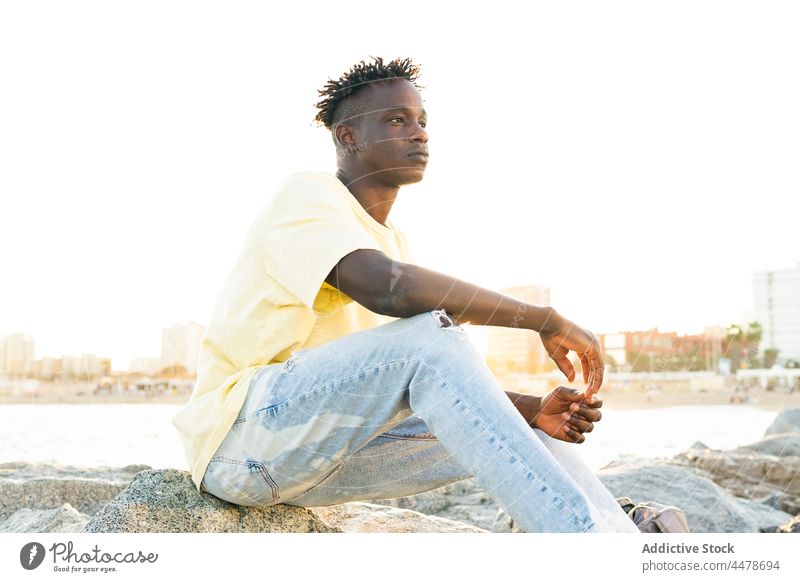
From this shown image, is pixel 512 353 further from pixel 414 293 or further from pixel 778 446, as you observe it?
pixel 778 446

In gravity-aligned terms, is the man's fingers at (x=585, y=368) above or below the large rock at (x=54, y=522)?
above

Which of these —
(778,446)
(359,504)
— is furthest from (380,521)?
(778,446)

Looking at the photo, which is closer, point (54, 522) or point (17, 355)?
point (54, 522)

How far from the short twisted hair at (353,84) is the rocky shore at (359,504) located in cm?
76

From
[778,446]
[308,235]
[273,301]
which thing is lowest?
[778,446]

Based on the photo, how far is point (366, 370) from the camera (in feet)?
4.00

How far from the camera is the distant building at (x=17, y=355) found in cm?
204

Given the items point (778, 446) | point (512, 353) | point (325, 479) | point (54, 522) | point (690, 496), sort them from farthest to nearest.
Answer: point (778, 446) < point (690, 496) < point (512, 353) < point (54, 522) < point (325, 479)

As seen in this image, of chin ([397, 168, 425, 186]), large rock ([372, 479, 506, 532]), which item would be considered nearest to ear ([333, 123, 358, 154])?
chin ([397, 168, 425, 186])

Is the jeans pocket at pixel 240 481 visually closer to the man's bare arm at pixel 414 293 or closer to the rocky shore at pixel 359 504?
the rocky shore at pixel 359 504

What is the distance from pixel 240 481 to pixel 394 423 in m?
0.28
